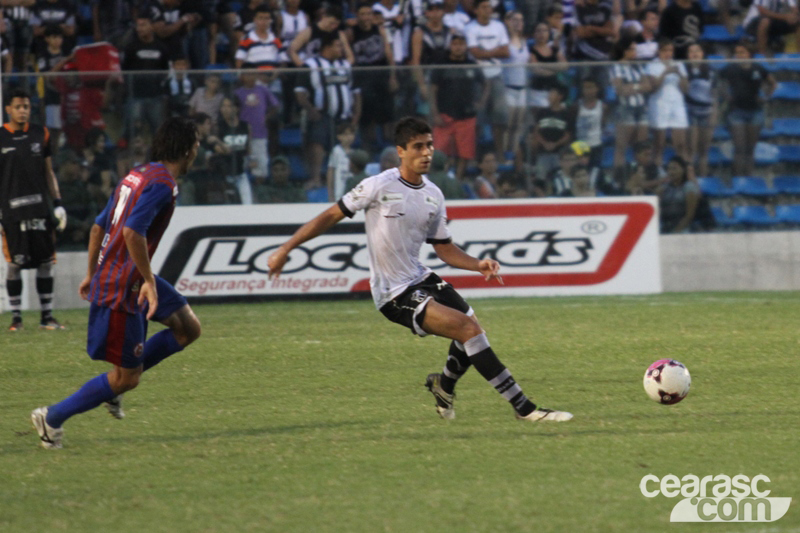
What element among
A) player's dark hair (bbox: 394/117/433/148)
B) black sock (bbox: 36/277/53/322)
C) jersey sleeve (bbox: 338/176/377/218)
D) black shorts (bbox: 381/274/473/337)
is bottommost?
black sock (bbox: 36/277/53/322)

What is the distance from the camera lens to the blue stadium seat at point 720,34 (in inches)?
742

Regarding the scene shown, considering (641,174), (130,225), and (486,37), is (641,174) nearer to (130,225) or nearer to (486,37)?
(486,37)

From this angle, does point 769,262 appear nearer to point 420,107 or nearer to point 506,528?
point 420,107

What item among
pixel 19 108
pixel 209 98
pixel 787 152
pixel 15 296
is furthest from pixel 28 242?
pixel 787 152

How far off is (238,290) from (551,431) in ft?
26.9

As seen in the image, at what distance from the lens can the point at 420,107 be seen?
14.6 m

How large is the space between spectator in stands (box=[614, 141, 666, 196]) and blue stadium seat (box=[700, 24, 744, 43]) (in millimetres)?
4735

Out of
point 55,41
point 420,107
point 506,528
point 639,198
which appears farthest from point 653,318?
point 55,41

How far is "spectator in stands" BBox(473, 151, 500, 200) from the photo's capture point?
47.6 ft

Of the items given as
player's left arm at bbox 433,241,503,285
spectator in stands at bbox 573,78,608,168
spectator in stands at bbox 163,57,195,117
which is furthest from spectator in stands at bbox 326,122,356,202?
player's left arm at bbox 433,241,503,285

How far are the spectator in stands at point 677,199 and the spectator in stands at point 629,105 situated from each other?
59 centimetres

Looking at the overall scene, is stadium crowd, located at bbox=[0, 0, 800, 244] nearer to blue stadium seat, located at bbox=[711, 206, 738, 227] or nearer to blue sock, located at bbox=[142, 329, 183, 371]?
blue stadium seat, located at bbox=[711, 206, 738, 227]

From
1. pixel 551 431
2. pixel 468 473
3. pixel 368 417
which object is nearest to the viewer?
pixel 468 473

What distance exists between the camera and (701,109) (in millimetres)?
15062
